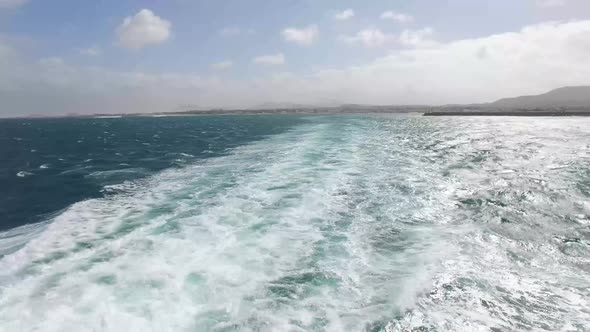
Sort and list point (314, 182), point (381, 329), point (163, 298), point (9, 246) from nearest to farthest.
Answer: point (381, 329) < point (163, 298) < point (9, 246) < point (314, 182)

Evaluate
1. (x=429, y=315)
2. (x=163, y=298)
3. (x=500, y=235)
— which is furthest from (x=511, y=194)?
(x=163, y=298)

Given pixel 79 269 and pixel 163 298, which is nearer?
pixel 163 298

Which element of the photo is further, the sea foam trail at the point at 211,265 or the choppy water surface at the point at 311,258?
the sea foam trail at the point at 211,265

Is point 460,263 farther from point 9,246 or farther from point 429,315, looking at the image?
point 9,246

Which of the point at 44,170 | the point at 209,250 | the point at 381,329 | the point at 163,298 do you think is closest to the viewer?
the point at 381,329

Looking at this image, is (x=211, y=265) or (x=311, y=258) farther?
(x=311, y=258)

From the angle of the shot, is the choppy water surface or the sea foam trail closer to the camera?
the choppy water surface
